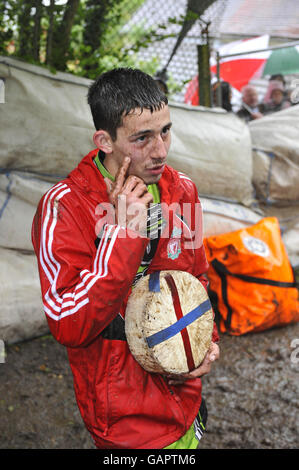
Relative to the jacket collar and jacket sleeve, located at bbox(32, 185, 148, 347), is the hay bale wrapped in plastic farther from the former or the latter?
the jacket collar

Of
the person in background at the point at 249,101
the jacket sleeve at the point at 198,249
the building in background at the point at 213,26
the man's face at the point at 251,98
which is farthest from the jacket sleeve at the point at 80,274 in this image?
the man's face at the point at 251,98

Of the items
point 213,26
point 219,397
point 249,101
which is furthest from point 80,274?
point 249,101

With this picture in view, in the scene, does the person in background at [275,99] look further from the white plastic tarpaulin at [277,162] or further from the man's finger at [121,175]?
the man's finger at [121,175]

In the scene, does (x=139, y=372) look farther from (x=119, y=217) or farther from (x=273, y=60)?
(x=273, y=60)

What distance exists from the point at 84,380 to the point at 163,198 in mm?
696

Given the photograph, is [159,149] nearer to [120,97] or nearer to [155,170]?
[155,170]

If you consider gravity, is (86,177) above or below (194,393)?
above

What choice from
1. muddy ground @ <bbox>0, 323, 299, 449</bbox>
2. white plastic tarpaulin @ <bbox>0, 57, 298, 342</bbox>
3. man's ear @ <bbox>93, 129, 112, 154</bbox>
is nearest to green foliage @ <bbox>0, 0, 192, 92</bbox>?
white plastic tarpaulin @ <bbox>0, 57, 298, 342</bbox>

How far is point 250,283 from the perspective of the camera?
3816 mm

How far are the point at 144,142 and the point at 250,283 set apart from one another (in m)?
2.47

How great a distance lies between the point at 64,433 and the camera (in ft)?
9.12

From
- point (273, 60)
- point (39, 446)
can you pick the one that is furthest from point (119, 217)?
point (273, 60)

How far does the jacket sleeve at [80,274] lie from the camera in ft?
4.55
